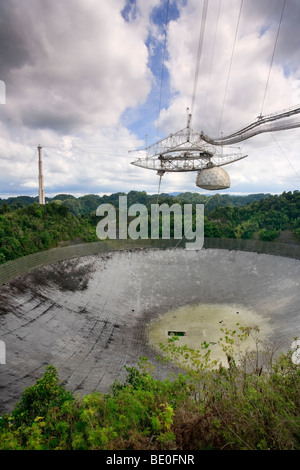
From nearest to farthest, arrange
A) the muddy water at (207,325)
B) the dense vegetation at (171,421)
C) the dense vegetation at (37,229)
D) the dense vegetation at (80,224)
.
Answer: the dense vegetation at (171,421) → the muddy water at (207,325) → the dense vegetation at (37,229) → the dense vegetation at (80,224)

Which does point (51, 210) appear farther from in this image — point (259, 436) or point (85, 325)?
point (259, 436)

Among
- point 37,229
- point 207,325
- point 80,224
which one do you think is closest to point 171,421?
point 207,325

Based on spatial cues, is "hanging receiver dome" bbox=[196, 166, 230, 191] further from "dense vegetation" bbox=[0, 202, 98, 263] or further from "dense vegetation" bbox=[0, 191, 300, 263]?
"dense vegetation" bbox=[0, 202, 98, 263]

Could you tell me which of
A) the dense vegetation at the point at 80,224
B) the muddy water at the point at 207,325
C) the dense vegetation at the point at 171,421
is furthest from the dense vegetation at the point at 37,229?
the dense vegetation at the point at 171,421

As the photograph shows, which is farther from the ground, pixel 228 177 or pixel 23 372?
pixel 228 177

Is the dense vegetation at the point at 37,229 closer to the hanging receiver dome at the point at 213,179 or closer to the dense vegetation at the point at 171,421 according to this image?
the hanging receiver dome at the point at 213,179
